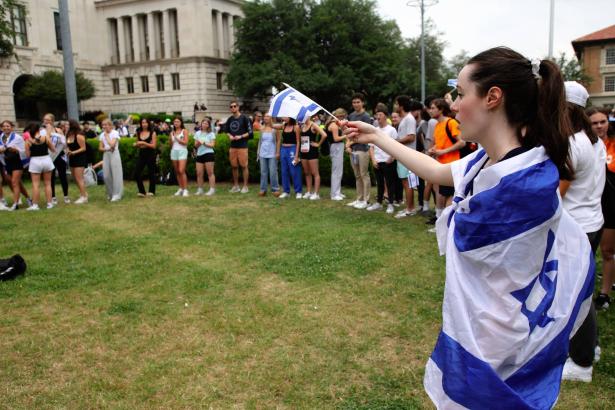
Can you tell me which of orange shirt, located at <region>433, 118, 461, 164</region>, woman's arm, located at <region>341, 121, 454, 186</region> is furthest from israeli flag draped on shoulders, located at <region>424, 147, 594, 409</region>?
orange shirt, located at <region>433, 118, 461, 164</region>

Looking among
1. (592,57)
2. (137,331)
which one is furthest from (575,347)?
(592,57)

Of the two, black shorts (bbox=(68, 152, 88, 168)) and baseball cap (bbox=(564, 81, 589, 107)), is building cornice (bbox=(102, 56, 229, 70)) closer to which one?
black shorts (bbox=(68, 152, 88, 168))

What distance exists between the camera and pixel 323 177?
44.7 ft

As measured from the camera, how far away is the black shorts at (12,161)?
11219 mm

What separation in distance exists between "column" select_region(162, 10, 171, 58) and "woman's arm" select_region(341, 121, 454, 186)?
193ft

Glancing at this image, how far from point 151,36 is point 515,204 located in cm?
6211

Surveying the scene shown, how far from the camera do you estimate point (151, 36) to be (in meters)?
58.2

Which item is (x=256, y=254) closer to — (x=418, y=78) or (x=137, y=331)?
(x=137, y=331)

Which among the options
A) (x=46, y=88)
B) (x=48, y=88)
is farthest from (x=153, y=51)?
(x=46, y=88)

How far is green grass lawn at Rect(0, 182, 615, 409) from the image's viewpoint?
3.63m

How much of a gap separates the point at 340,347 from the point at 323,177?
9.54 metres

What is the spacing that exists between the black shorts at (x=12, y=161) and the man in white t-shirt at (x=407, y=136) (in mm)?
8038

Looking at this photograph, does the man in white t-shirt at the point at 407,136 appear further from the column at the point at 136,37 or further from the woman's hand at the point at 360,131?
the column at the point at 136,37

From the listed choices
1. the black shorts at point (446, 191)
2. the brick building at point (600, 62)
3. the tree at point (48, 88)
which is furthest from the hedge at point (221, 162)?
the brick building at point (600, 62)
